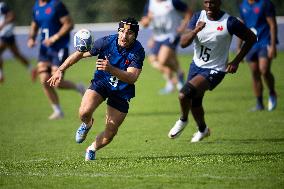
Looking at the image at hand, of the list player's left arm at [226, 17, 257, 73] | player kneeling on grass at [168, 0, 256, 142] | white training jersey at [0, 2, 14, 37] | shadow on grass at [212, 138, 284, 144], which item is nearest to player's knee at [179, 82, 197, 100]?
player kneeling on grass at [168, 0, 256, 142]

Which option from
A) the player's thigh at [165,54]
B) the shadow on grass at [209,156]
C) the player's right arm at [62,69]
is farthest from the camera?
the player's thigh at [165,54]

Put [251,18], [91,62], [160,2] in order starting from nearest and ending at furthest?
[251,18], [160,2], [91,62]

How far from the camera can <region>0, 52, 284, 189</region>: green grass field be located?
9344 millimetres

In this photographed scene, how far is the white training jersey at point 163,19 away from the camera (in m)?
20.8

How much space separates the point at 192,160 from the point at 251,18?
6.43m

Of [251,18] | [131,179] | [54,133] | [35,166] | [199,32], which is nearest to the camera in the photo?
[131,179]

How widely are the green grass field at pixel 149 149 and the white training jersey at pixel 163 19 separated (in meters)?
1.56

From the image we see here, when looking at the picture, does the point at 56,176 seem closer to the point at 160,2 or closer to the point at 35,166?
the point at 35,166

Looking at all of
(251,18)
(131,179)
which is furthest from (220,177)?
(251,18)

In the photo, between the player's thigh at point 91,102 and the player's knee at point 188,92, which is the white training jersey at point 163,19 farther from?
the player's thigh at point 91,102

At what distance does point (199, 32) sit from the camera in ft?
40.1

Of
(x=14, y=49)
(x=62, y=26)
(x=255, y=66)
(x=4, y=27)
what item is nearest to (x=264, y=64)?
(x=255, y=66)

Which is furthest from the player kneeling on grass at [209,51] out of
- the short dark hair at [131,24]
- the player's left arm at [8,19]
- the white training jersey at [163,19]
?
the player's left arm at [8,19]

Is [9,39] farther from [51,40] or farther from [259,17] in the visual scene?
[259,17]
